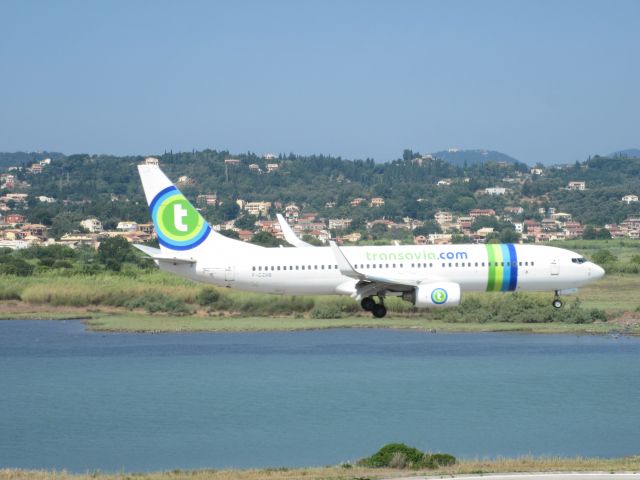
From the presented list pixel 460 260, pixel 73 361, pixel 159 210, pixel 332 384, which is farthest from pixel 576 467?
pixel 73 361

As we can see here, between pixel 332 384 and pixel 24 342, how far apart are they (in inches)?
1447

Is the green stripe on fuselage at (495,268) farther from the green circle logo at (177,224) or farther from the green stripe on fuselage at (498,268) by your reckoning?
the green circle logo at (177,224)

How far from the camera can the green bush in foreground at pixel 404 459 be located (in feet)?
199

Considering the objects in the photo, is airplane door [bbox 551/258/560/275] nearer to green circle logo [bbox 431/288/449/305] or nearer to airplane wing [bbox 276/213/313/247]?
green circle logo [bbox 431/288/449/305]

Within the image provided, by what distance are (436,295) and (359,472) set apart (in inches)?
508

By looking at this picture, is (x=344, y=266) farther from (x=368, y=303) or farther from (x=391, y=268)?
(x=368, y=303)

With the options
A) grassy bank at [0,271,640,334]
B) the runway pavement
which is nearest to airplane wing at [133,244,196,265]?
the runway pavement

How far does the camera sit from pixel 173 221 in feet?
237

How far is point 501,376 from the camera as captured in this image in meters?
97.7

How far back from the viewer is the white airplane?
2692 inches

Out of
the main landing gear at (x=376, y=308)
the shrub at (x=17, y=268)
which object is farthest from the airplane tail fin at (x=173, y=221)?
the shrub at (x=17, y=268)

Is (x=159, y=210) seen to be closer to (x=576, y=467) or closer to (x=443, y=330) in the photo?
(x=576, y=467)

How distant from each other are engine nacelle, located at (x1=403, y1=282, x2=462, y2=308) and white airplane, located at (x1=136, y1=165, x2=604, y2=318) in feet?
0.17

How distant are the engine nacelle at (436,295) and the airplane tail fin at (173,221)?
35.0 ft
